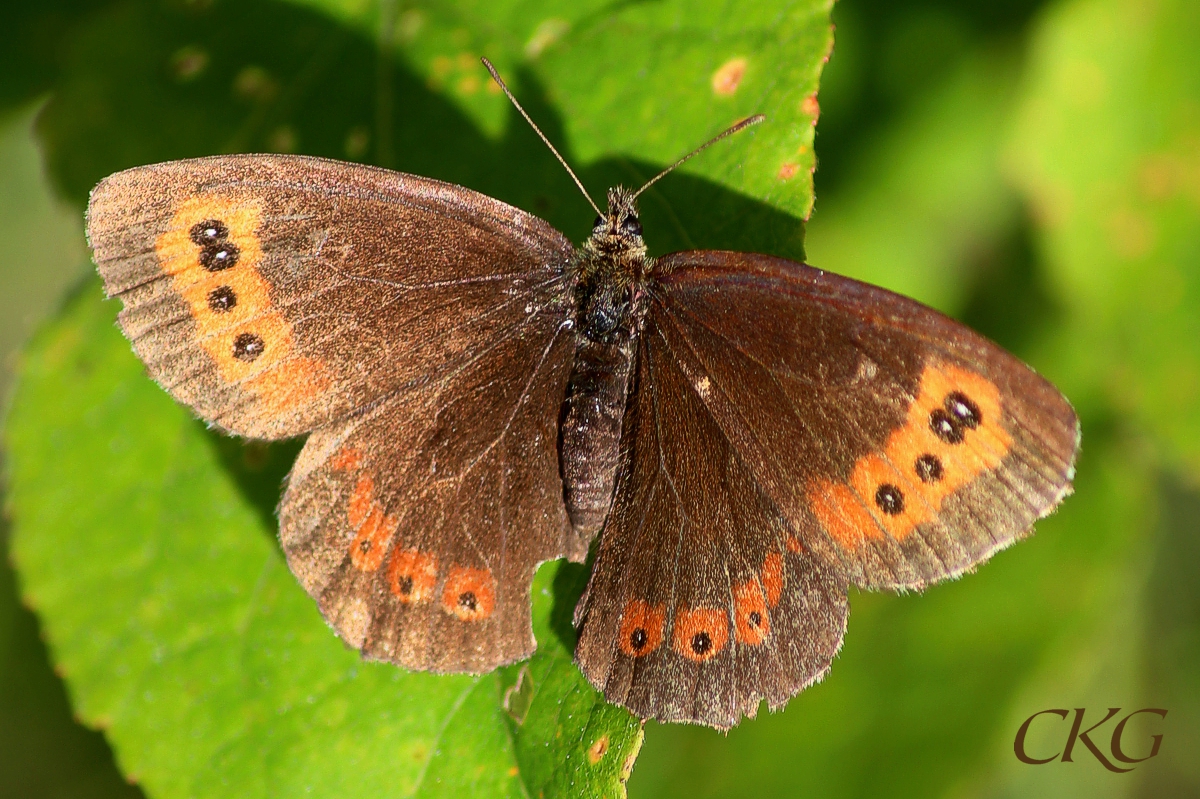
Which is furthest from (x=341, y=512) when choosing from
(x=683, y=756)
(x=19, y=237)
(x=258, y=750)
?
(x=19, y=237)

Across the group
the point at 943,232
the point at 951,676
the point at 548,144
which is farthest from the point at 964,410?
the point at 943,232

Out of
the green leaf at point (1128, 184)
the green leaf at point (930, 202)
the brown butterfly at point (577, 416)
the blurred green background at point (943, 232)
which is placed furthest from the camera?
the green leaf at point (930, 202)

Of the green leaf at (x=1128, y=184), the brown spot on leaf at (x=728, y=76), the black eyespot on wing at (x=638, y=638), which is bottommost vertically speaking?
the black eyespot on wing at (x=638, y=638)

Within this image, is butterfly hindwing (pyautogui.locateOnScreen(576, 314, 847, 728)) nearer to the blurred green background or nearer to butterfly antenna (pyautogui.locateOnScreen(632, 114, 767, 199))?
butterfly antenna (pyautogui.locateOnScreen(632, 114, 767, 199))

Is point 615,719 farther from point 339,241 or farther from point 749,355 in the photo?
point 339,241

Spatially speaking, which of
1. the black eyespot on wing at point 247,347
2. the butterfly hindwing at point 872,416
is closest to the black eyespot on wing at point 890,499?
the butterfly hindwing at point 872,416

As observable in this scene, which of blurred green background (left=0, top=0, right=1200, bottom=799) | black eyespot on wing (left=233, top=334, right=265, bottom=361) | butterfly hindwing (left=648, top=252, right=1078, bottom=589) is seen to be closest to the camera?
butterfly hindwing (left=648, top=252, right=1078, bottom=589)

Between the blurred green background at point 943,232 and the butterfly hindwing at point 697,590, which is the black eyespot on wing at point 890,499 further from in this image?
the blurred green background at point 943,232

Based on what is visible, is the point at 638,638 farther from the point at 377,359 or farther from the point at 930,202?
the point at 930,202

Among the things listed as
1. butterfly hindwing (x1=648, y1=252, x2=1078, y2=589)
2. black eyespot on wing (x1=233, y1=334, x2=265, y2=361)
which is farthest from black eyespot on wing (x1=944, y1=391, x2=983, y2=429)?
black eyespot on wing (x1=233, y1=334, x2=265, y2=361)
